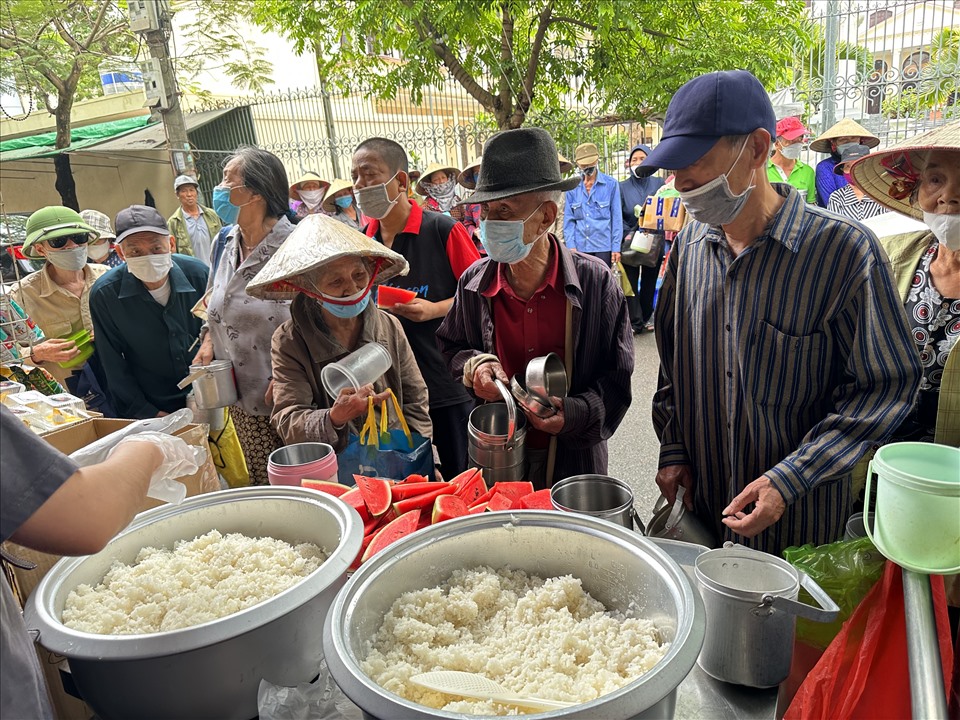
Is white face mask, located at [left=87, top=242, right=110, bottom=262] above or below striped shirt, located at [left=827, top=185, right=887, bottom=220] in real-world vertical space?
above

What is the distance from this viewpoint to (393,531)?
166 cm

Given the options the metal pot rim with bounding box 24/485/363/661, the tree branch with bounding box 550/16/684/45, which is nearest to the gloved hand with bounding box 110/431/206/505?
the metal pot rim with bounding box 24/485/363/661

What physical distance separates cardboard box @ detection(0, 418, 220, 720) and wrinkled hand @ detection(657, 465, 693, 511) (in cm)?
157

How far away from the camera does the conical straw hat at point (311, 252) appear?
7.98 ft

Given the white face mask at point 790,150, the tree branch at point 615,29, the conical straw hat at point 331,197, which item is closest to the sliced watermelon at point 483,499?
the conical straw hat at point 331,197

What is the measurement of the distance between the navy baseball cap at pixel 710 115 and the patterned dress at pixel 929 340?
0.69 metres

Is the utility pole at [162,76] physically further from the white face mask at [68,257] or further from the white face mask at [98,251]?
the white face mask at [68,257]

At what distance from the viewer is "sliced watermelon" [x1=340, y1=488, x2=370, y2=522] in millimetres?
1792

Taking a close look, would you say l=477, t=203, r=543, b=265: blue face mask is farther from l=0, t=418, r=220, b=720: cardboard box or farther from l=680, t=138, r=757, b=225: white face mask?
l=0, t=418, r=220, b=720: cardboard box

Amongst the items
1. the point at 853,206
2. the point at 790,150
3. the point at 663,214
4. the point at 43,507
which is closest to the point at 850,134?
the point at 790,150

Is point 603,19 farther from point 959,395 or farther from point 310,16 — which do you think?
point 959,395

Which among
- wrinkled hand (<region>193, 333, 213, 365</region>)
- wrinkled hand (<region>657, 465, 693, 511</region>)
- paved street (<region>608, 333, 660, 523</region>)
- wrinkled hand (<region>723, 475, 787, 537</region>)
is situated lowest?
paved street (<region>608, 333, 660, 523</region>)

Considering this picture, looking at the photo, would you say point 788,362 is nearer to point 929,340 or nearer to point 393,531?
point 929,340

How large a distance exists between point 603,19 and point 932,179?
23.6 ft
